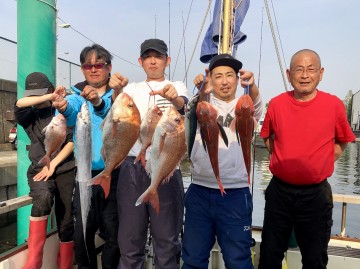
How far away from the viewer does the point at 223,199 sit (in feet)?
10.8

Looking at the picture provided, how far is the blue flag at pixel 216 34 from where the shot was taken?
Answer: 5741 millimetres

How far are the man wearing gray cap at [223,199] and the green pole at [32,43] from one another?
307 cm

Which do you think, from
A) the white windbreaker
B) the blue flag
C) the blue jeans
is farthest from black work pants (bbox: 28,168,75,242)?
Result: the blue flag

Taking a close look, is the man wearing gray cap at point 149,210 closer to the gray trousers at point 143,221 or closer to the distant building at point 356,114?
the gray trousers at point 143,221

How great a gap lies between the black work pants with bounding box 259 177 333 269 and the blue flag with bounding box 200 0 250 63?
3117 mm

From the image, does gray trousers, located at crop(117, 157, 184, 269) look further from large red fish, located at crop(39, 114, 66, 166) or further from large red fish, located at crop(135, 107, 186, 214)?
large red fish, located at crop(39, 114, 66, 166)

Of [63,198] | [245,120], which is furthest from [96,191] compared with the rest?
[245,120]

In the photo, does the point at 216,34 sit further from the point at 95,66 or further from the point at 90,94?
the point at 90,94

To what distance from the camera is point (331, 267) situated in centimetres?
392

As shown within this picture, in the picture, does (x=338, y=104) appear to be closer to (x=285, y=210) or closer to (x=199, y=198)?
(x=285, y=210)

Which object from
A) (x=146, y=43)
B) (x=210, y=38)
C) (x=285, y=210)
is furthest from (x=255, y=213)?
(x=146, y=43)

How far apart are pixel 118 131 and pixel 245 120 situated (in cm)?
108

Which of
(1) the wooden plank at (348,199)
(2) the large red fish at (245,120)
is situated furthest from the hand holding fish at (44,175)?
(1) the wooden plank at (348,199)

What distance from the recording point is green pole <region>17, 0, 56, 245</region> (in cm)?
494
